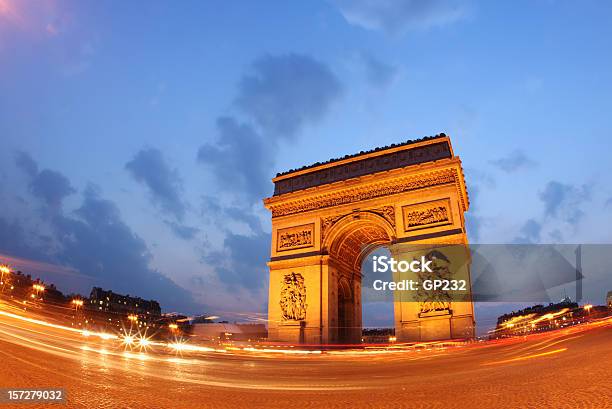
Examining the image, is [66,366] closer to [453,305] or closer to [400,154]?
[453,305]

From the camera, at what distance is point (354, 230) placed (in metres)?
22.2

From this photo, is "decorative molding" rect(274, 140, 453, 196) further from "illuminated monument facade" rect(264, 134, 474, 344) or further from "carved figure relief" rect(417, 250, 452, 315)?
"carved figure relief" rect(417, 250, 452, 315)

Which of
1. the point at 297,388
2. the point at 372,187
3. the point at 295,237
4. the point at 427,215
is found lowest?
the point at 297,388

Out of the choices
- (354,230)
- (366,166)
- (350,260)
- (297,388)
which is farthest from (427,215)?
(297,388)

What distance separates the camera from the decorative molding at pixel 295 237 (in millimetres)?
22016

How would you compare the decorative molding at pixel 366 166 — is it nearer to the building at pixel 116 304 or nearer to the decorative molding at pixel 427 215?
the decorative molding at pixel 427 215

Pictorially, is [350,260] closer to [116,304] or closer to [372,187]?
[372,187]

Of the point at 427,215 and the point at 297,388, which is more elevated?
the point at 427,215

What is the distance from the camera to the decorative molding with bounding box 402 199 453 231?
1862 centimetres

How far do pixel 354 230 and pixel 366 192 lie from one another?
2438 millimetres

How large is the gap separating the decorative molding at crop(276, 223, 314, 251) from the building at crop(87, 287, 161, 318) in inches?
2295

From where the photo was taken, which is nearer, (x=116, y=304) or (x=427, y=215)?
(x=427, y=215)

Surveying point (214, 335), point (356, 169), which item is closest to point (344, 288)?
point (356, 169)

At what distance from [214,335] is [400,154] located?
2570 centimetres
